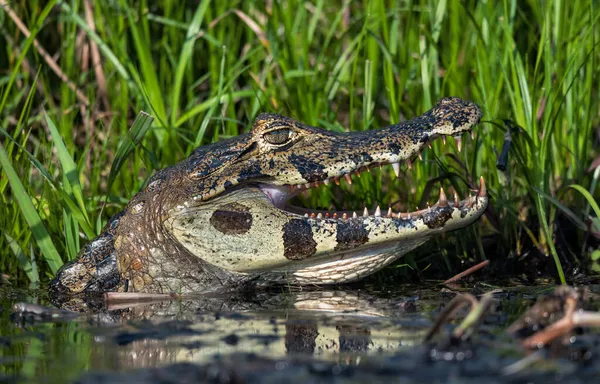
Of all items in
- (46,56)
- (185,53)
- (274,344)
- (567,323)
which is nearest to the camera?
(567,323)

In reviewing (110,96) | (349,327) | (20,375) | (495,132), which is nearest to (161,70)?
(110,96)

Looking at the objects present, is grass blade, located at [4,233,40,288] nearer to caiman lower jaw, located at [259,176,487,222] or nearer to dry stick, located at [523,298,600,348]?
caiman lower jaw, located at [259,176,487,222]

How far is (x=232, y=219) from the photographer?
4.61 meters

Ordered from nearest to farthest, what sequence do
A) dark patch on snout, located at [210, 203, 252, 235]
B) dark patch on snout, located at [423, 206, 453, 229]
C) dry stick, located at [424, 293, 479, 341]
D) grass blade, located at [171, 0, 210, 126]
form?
dry stick, located at [424, 293, 479, 341]
dark patch on snout, located at [423, 206, 453, 229]
dark patch on snout, located at [210, 203, 252, 235]
grass blade, located at [171, 0, 210, 126]

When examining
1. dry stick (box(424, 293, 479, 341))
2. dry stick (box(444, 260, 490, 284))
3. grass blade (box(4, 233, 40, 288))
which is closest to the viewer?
dry stick (box(424, 293, 479, 341))

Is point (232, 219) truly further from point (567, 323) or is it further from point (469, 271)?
point (567, 323)

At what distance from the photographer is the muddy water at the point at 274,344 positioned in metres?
2.94

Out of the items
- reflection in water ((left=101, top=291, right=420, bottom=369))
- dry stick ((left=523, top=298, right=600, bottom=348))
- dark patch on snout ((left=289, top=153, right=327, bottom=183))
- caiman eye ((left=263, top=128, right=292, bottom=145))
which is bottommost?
reflection in water ((left=101, top=291, right=420, bottom=369))

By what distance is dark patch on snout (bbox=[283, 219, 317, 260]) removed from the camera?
4.52 meters

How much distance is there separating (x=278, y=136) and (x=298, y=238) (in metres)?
0.55

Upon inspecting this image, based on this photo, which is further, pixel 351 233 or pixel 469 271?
pixel 469 271

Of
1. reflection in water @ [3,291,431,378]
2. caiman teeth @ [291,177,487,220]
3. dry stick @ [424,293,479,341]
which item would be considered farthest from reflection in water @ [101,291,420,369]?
caiman teeth @ [291,177,487,220]

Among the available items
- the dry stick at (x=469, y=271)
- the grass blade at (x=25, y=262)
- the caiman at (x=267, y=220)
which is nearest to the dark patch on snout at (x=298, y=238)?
the caiman at (x=267, y=220)

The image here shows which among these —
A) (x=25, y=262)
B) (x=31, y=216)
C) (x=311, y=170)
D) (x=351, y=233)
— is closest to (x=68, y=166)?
(x=31, y=216)
